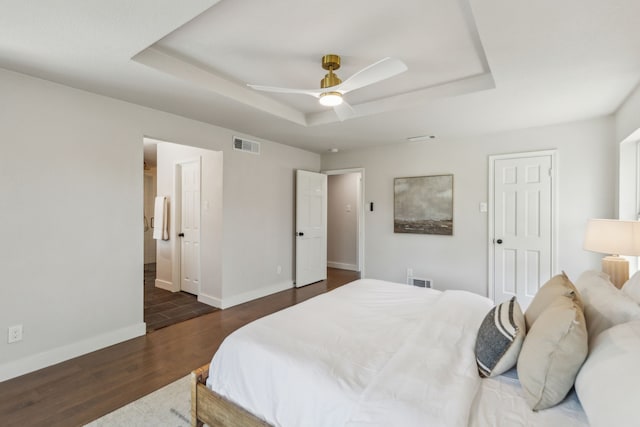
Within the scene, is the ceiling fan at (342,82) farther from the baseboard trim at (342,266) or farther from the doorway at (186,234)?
the baseboard trim at (342,266)

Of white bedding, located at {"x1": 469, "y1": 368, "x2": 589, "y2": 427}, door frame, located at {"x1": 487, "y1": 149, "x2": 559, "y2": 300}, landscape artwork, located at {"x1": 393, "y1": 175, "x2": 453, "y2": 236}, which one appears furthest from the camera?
landscape artwork, located at {"x1": 393, "y1": 175, "x2": 453, "y2": 236}

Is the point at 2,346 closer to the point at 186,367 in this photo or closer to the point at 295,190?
the point at 186,367

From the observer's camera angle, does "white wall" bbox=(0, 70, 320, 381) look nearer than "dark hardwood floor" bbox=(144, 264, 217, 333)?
Yes

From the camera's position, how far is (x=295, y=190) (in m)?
5.21

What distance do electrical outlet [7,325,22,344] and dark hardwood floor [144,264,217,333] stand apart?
107cm

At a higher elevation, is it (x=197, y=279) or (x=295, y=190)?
(x=295, y=190)

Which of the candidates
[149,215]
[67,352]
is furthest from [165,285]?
[149,215]

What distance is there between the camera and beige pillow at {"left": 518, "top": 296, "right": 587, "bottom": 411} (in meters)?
1.13

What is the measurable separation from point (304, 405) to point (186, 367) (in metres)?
1.72

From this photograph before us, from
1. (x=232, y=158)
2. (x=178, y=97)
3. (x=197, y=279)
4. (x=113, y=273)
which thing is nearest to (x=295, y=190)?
(x=232, y=158)

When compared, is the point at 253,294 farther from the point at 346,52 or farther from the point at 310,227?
the point at 346,52

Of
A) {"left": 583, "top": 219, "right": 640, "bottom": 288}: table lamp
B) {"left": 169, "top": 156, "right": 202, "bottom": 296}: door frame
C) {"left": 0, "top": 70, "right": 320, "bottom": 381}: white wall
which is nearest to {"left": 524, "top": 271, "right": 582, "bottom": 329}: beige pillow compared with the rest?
{"left": 583, "top": 219, "right": 640, "bottom": 288}: table lamp

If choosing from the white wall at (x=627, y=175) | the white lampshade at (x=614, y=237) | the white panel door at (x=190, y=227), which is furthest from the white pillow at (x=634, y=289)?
the white panel door at (x=190, y=227)

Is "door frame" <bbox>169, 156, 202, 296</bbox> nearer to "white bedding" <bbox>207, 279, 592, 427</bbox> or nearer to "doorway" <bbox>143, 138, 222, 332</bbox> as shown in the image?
"doorway" <bbox>143, 138, 222, 332</bbox>
